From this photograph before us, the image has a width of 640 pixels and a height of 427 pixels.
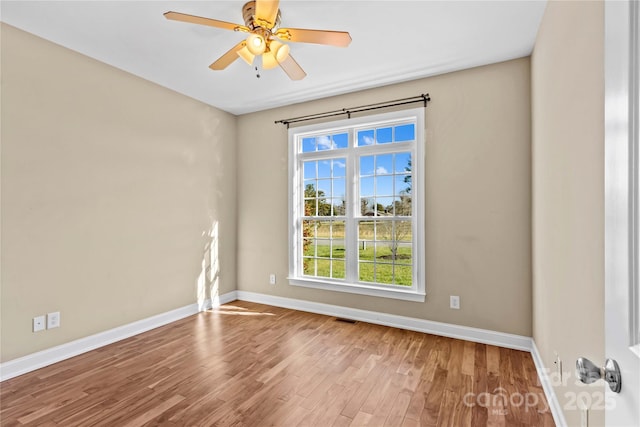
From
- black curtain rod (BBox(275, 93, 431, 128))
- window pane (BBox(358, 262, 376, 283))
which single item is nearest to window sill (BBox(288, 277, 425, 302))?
window pane (BBox(358, 262, 376, 283))

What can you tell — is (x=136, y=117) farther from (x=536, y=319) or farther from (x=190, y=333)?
(x=536, y=319)

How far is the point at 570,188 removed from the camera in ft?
5.26

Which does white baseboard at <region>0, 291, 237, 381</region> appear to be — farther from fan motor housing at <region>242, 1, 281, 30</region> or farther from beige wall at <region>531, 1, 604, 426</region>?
beige wall at <region>531, 1, 604, 426</region>

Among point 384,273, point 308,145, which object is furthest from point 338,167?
point 384,273

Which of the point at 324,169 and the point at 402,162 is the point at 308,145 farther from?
the point at 402,162

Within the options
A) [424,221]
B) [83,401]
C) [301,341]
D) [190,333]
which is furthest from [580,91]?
[190,333]

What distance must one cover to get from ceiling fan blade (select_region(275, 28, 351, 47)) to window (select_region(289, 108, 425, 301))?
5.03 ft

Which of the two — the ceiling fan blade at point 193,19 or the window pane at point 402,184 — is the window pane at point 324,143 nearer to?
the window pane at point 402,184

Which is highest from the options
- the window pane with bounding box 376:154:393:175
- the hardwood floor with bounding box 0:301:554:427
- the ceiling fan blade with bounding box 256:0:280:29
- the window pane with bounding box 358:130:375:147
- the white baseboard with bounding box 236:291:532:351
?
the ceiling fan blade with bounding box 256:0:280:29

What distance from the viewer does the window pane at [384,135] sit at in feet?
11.9

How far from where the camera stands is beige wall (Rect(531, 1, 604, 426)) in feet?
4.09

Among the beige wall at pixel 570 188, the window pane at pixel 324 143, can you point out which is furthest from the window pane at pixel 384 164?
the beige wall at pixel 570 188

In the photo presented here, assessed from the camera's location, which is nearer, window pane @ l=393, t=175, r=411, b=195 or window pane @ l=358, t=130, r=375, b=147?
window pane @ l=393, t=175, r=411, b=195

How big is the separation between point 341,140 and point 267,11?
6.95ft
